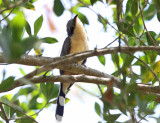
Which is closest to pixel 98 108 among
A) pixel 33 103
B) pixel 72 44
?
pixel 33 103

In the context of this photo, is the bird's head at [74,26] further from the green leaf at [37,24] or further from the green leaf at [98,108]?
the green leaf at [98,108]

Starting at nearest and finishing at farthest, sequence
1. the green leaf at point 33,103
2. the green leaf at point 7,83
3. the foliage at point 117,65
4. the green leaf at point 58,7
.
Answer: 1. the foliage at point 117,65
2. the green leaf at point 7,83
3. the green leaf at point 58,7
4. the green leaf at point 33,103

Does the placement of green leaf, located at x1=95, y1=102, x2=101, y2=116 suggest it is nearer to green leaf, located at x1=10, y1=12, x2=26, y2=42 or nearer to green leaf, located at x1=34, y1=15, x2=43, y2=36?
green leaf, located at x1=34, y1=15, x2=43, y2=36

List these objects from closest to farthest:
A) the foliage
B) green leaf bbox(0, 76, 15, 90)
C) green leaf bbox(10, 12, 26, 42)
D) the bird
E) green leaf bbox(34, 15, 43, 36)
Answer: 1. green leaf bbox(10, 12, 26, 42)
2. the foliage
3. green leaf bbox(0, 76, 15, 90)
4. green leaf bbox(34, 15, 43, 36)
5. the bird

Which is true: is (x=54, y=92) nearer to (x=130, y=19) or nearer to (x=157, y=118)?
(x=130, y=19)

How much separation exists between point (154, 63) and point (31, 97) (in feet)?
4.90

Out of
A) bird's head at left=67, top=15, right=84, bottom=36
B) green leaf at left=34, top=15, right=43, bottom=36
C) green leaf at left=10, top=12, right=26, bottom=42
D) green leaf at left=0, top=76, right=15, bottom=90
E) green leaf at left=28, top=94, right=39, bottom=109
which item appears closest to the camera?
green leaf at left=10, top=12, right=26, bottom=42

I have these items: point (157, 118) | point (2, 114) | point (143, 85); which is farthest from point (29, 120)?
point (157, 118)

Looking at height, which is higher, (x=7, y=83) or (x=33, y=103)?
(x=7, y=83)

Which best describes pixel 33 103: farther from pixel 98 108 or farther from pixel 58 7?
pixel 58 7

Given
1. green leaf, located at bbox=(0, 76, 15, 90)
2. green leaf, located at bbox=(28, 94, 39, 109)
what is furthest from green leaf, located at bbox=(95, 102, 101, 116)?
green leaf, located at bbox=(0, 76, 15, 90)


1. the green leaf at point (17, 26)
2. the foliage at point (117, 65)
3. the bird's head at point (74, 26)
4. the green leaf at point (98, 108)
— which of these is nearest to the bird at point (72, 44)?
the bird's head at point (74, 26)

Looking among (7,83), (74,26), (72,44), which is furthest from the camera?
(74,26)

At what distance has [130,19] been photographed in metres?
3.21
